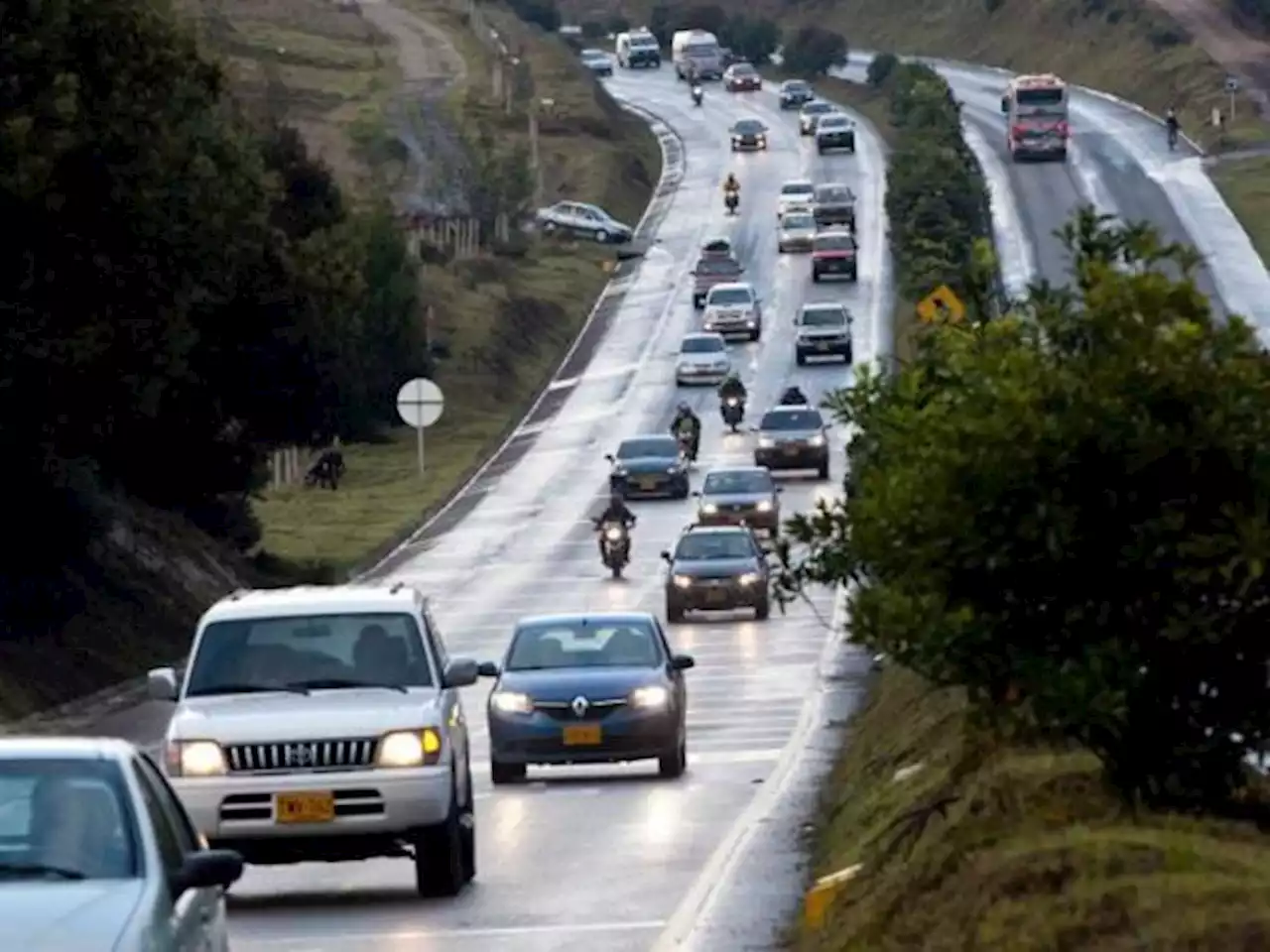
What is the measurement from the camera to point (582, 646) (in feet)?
98.9

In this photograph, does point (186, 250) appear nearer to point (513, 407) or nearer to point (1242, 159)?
point (513, 407)

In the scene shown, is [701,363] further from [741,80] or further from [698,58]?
[698,58]

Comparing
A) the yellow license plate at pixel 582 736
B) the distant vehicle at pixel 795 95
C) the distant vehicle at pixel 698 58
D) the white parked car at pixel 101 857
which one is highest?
the distant vehicle at pixel 698 58

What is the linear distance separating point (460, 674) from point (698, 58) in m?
132

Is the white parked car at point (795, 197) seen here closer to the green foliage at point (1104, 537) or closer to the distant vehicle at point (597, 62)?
the distant vehicle at point (597, 62)

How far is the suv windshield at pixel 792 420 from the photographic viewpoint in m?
69.9

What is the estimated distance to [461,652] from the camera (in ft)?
147

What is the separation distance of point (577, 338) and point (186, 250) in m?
53.6

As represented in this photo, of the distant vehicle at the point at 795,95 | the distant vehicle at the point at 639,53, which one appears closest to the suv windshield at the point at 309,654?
the distant vehicle at the point at 795,95

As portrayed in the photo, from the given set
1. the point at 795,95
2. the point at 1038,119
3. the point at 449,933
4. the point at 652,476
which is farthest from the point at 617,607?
the point at 795,95

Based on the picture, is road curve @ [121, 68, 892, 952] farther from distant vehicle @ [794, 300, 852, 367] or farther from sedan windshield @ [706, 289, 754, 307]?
sedan windshield @ [706, 289, 754, 307]

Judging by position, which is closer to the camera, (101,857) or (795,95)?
(101,857)

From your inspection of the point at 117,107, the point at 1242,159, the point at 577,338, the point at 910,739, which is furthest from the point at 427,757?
the point at 1242,159

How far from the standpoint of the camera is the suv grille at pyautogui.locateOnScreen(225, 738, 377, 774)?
1939cm
